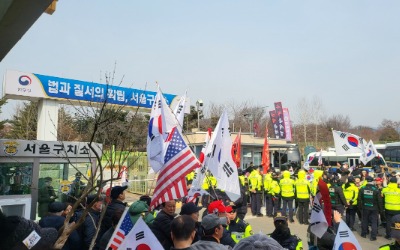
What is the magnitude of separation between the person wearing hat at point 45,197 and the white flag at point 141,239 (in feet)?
24.7

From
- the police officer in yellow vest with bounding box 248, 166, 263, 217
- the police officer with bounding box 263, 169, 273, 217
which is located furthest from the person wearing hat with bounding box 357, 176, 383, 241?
the police officer in yellow vest with bounding box 248, 166, 263, 217

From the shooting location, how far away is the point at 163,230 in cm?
441

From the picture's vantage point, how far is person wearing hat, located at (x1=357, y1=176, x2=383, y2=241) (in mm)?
9867

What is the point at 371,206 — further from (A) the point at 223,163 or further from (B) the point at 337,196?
(A) the point at 223,163

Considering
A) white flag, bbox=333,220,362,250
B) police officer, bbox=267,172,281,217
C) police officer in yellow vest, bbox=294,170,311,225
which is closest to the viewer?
white flag, bbox=333,220,362,250

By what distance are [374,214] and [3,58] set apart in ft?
34.6

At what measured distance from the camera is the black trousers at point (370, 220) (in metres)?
9.88

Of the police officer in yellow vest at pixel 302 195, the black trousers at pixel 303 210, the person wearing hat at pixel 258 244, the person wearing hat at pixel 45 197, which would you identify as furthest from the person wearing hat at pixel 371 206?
the person wearing hat at pixel 45 197

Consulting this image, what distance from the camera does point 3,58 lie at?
2.00 m

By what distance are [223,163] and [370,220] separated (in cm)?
590

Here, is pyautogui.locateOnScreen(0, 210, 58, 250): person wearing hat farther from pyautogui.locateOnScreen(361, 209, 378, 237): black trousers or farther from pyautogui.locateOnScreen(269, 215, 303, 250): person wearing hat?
pyautogui.locateOnScreen(361, 209, 378, 237): black trousers

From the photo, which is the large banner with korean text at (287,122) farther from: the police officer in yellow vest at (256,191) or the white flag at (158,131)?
the white flag at (158,131)

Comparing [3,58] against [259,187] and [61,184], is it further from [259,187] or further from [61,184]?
[259,187]

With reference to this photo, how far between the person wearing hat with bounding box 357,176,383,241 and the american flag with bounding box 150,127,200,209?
6.75 meters
